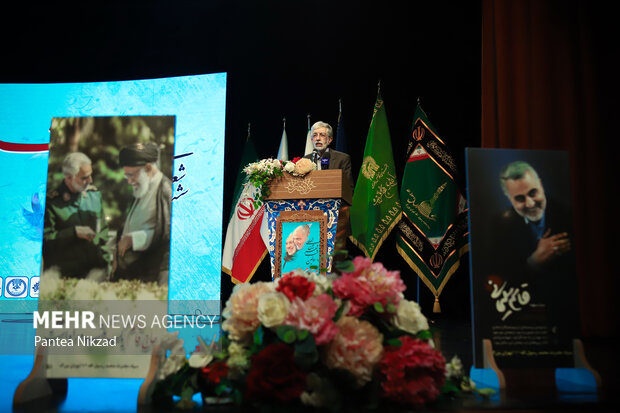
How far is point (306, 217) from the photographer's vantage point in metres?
3.30

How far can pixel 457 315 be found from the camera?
4.43 metres

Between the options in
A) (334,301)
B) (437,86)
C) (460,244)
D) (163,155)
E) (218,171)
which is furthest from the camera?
(218,171)

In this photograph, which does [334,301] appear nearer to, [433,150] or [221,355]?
[221,355]

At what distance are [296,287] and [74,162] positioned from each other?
975mm

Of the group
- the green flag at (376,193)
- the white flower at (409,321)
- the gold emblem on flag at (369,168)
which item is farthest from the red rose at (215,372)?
the gold emblem on flag at (369,168)

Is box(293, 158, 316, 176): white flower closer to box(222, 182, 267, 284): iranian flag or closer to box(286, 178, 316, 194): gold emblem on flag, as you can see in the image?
box(286, 178, 316, 194): gold emblem on flag

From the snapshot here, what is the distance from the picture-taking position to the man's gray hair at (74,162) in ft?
5.39

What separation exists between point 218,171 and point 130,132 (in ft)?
11.1

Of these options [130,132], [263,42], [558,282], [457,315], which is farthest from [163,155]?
[263,42]

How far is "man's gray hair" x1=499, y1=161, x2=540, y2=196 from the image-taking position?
170cm

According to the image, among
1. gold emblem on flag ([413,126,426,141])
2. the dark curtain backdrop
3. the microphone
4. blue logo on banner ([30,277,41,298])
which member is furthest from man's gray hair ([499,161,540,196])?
blue logo on banner ([30,277,41,298])

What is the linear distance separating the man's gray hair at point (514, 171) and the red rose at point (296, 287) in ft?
2.87

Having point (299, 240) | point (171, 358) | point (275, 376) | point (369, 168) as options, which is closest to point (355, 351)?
point (275, 376)

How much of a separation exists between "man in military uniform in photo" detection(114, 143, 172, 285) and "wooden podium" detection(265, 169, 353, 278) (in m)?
1.67
